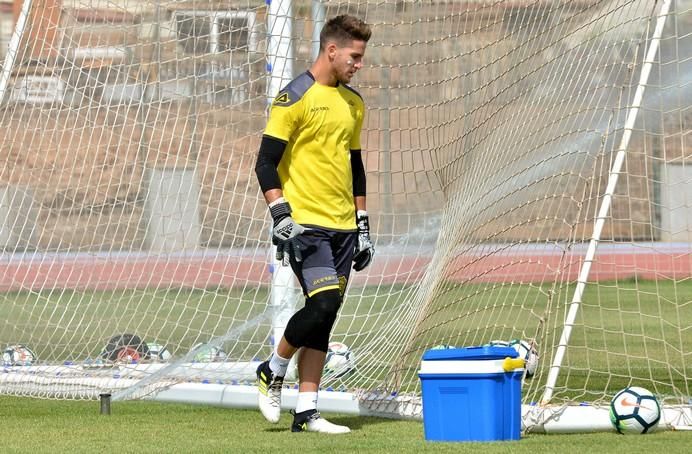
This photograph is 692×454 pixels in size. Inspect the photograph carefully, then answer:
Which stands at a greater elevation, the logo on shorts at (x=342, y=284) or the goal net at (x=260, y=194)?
the goal net at (x=260, y=194)

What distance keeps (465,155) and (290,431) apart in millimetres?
1882

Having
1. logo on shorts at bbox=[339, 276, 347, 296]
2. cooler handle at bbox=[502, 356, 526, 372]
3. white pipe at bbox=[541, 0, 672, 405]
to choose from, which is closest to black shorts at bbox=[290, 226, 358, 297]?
logo on shorts at bbox=[339, 276, 347, 296]

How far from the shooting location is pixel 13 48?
901 cm

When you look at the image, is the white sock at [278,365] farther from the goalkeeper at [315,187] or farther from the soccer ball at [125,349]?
the soccer ball at [125,349]

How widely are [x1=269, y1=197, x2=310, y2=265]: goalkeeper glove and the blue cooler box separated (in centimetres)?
80

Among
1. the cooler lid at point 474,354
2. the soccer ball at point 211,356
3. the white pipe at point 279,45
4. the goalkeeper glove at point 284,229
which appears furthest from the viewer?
the soccer ball at point 211,356

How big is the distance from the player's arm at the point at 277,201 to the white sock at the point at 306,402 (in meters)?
0.63

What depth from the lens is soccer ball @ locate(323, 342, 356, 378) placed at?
780cm

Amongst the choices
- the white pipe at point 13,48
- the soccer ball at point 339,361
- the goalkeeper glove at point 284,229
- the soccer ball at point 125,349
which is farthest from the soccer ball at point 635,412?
the white pipe at point 13,48

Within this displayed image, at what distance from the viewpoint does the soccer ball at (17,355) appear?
8953 millimetres

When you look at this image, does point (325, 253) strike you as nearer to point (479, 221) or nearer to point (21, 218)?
point (479, 221)

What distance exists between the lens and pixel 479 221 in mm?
7086

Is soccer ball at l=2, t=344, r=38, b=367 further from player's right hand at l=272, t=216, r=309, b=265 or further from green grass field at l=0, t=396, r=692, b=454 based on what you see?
player's right hand at l=272, t=216, r=309, b=265

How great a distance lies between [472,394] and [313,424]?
917mm
